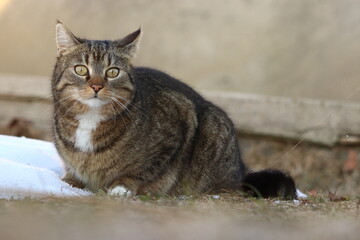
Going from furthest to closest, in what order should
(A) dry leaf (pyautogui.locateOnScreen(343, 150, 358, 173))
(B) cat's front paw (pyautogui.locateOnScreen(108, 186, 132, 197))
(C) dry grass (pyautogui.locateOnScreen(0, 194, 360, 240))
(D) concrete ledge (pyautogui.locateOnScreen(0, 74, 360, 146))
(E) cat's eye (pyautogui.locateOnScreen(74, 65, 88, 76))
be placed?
(D) concrete ledge (pyautogui.locateOnScreen(0, 74, 360, 146)), (A) dry leaf (pyautogui.locateOnScreen(343, 150, 358, 173)), (E) cat's eye (pyautogui.locateOnScreen(74, 65, 88, 76)), (B) cat's front paw (pyautogui.locateOnScreen(108, 186, 132, 197)), (C) dry grass (pyautogui.locateOnScreen(0, 194, 360, 240))

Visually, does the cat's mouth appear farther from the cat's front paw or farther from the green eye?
the cat's front paw

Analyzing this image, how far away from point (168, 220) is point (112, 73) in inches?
60.5

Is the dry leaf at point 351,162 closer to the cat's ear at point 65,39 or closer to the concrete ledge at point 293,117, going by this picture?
the concrete ledge at point 293,117

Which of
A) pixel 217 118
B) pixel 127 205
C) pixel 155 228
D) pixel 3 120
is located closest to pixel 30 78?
pixel 3 120

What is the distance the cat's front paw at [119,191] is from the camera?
405 cm

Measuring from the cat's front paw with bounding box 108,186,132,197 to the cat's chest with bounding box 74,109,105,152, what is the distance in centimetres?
32

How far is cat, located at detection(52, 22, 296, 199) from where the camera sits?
4219 millimetres

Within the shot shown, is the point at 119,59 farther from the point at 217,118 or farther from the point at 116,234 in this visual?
the point at 116,234

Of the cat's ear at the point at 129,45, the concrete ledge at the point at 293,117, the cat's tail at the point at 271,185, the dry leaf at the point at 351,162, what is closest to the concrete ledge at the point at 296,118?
the concrete ledge at the point at 293,117

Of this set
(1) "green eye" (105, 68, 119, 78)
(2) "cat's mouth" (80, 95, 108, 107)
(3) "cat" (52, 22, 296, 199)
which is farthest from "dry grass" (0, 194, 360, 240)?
(1) "green eye" (105, 68, 119, 78)

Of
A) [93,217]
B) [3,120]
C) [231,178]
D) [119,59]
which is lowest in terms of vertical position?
[3,120]

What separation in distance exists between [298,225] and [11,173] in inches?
74.5

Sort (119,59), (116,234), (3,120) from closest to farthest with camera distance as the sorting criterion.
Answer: (116,234)
(119,59)
(3,120)

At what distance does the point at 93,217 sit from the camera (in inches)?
115
